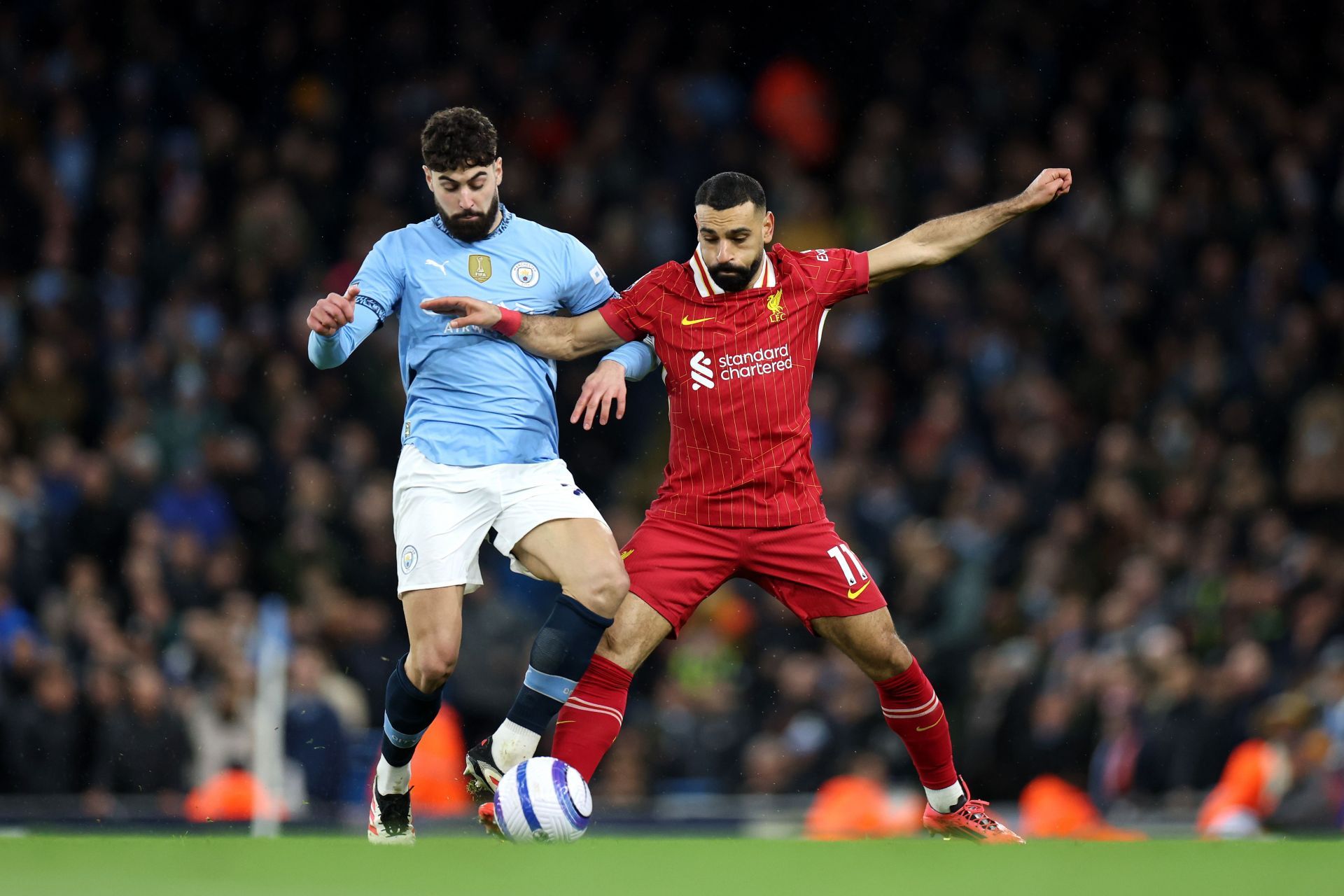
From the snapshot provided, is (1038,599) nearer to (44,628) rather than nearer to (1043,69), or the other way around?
(1043,69)

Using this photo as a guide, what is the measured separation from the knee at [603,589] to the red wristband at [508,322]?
0.87 metres

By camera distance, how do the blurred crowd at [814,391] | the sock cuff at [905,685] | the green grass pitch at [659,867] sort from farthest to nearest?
the blurred crowd at [814,391] < the sock cuff at [905,685] < the green grass pitch at [659,867]

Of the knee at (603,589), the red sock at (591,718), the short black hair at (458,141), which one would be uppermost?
the short black hair at (458,141)

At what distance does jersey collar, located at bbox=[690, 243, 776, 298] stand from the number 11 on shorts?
0.96 meters

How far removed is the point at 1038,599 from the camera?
1162cm

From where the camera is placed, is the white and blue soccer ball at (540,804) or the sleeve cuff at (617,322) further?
the sleeve cuff at (617,322)

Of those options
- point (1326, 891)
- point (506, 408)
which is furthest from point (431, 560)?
point (1326, 891)

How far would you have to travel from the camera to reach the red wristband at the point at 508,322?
6.12 meters

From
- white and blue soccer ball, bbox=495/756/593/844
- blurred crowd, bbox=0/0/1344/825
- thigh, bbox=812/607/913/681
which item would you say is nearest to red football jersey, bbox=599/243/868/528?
thigh, bbox=812/607/913/681

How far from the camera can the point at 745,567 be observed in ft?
20.8

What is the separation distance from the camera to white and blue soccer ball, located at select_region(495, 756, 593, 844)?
5559mm

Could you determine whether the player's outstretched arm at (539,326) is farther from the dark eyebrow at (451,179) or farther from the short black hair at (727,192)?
the short black hair at (727,192)

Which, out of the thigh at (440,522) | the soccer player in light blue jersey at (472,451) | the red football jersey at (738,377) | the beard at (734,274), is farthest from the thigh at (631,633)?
the beard at (734,274)

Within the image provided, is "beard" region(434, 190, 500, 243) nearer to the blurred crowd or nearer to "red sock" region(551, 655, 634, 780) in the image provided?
"red sock" region(551, 655, 634, 780)
